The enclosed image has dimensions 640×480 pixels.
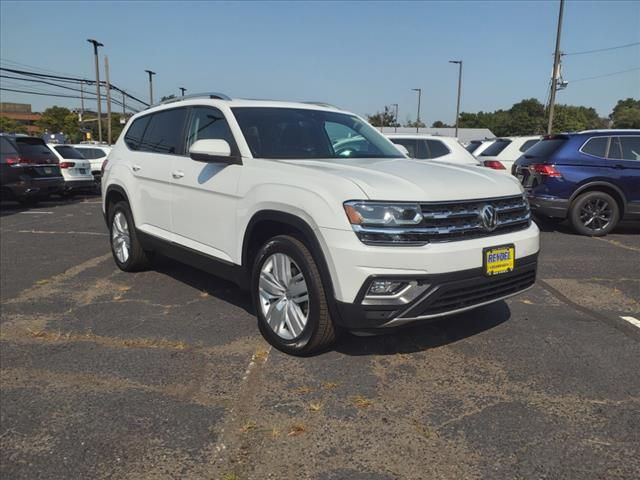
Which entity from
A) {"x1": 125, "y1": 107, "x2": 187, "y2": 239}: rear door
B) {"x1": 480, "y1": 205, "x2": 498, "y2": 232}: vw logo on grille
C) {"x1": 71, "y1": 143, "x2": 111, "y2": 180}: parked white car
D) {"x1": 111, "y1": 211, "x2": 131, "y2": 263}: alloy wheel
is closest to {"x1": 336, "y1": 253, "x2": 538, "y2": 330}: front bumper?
{"x1": 480, "y1": 205, "x2": 498, "y2": 232}: vw logo on grille

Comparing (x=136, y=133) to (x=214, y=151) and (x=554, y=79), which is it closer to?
(x=214, y=151)

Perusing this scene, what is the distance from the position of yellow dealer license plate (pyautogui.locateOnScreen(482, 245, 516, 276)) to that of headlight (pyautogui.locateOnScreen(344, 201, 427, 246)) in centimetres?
48

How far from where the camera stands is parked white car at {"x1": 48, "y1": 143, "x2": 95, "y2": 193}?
14070 millimetres

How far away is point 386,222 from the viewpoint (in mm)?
2975

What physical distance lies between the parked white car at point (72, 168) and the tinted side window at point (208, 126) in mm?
10740

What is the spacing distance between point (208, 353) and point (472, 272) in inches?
74.7

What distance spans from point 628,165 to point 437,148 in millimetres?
3233

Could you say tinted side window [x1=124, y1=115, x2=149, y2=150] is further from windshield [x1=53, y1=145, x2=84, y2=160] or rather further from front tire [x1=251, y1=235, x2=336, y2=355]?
windshield [x1=53, y1=145, x2=84, y2=160]

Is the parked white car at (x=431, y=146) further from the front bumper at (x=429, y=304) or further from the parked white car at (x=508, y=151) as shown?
the front bumper at (x=429, y=304)

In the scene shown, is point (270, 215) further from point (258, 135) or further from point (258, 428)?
point (258, 428)

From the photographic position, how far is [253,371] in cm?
334

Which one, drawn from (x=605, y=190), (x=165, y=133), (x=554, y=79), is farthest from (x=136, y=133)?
(x=554, y=79)

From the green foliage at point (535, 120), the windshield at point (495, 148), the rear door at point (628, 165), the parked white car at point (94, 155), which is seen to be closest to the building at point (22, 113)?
the green foliage at point (535, 120)

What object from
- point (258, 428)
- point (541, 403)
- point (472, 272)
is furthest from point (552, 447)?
point (258, 428)
